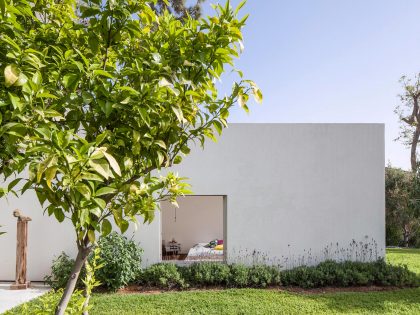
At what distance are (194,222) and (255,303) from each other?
32.1ft

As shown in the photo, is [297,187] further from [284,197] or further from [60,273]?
[60,273]

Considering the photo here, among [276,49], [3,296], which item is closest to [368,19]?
[276,49]

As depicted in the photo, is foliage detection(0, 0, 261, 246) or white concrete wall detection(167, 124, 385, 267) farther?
white concrete wall detection(167, 124, 385, 267)

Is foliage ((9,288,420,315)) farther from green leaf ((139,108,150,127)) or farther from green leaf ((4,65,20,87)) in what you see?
green leaf ((4,65,20,87))

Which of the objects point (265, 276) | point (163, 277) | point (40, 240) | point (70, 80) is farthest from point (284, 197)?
point (70, 80)

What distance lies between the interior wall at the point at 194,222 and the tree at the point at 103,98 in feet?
46.1

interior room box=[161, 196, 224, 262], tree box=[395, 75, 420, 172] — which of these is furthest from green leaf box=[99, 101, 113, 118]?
tree box=[395, 75, 420, 172]

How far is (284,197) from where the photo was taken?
8742 mm

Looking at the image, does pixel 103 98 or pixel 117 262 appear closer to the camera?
pixel 103 98

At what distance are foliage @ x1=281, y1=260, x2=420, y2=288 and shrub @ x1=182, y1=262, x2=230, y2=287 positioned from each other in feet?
4.45

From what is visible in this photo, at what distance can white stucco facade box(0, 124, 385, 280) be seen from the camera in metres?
8.46

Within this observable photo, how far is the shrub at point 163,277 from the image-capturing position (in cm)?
→ 754

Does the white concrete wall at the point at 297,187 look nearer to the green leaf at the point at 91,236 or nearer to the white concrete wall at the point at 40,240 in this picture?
the white concrete wall at the point at 40,240

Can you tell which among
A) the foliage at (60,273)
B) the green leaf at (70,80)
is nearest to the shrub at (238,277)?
the foliage at (60,273)
